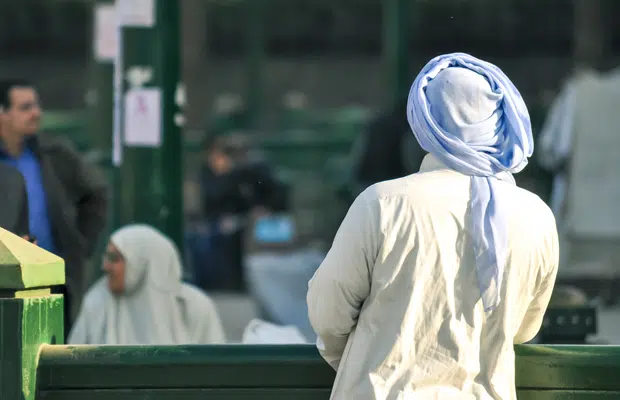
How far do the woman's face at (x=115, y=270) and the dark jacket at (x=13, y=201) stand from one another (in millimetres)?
365

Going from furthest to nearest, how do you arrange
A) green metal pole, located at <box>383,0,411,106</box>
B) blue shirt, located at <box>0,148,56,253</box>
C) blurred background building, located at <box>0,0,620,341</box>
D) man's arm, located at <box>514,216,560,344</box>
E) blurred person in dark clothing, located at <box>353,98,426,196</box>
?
blurred background building, located at <box>0,0,620,341</box> < green metal pole, located at <box>383,0,411,106</box> < blurred person in dark clothing, located at <box>353,98,426,196</box> < blue shirt, located at <box>0,148,56,253</box> < man's arm, located at <box>514,216,560,344</box>

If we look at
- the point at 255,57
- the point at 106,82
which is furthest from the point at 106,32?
the point at 255,57

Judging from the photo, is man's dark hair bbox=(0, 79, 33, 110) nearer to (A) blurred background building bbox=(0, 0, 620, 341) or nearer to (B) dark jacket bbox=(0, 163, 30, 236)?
(B) dark jacket bbox=(0, 163, 30, 236)

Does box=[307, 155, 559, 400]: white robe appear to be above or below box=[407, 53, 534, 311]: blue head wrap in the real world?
below

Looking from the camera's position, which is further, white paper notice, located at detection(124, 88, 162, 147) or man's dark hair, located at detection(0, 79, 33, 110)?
white paper notice, located at detection(124, 88, 162, 147)

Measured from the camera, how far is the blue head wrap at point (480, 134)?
4043 mm

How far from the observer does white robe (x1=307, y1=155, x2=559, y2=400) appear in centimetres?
404

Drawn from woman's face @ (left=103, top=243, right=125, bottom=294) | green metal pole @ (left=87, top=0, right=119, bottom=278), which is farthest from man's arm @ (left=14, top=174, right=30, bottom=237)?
green metal pole @ (left=87, top=0, right=119, bottom=278)

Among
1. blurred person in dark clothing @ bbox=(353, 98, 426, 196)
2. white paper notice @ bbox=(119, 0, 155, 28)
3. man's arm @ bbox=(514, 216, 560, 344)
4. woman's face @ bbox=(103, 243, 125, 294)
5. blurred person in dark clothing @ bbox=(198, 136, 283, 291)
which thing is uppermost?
white paper notice @ bbox=(119, 0, 155, 28)

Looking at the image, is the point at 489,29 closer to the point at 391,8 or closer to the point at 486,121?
the point at 391,8

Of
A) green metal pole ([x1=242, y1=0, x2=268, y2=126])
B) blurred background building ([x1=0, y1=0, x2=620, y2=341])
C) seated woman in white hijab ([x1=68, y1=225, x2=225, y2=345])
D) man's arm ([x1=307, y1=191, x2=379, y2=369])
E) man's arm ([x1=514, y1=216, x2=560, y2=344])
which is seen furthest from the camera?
blurred background building ([x1=0, y1=0, x2=620, y2=341])

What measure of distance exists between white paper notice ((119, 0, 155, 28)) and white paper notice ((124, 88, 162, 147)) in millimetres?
350

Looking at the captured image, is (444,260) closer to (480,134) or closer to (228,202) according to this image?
(480,134)

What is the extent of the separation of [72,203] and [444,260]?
4.13 m
